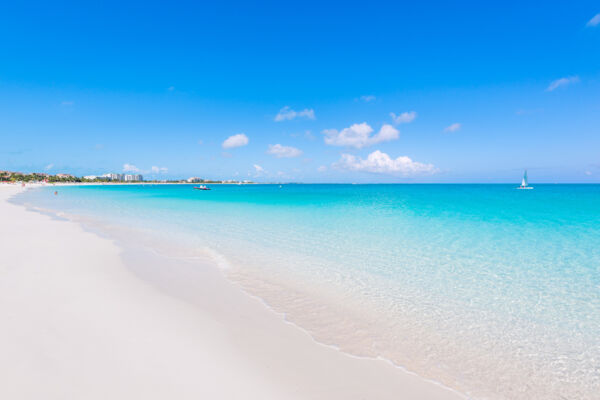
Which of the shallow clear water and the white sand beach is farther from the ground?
the white sand beach

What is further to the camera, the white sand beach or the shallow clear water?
the shallow clear water

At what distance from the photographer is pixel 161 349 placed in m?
4.42

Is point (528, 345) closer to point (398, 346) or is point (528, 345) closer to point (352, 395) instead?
point (398, 346)

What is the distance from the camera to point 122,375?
3.77 meters

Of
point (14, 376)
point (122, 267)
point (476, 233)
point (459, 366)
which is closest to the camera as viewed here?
point (14, 376)

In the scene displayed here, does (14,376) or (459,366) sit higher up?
(14,376)

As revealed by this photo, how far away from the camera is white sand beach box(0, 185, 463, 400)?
3.62m

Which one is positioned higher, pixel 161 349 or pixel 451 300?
pixel 161 349

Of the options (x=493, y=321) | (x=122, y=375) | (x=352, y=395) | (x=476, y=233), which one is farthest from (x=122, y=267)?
(x=476, y=233)

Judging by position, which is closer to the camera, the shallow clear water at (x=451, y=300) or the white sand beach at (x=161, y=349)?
the white sand beach at (x=161, y=349)

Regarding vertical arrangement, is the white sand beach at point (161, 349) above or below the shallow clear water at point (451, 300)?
above

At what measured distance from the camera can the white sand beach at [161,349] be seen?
3617 mm

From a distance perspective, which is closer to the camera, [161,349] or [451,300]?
[161,349]

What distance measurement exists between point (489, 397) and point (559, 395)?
3.42 ft
